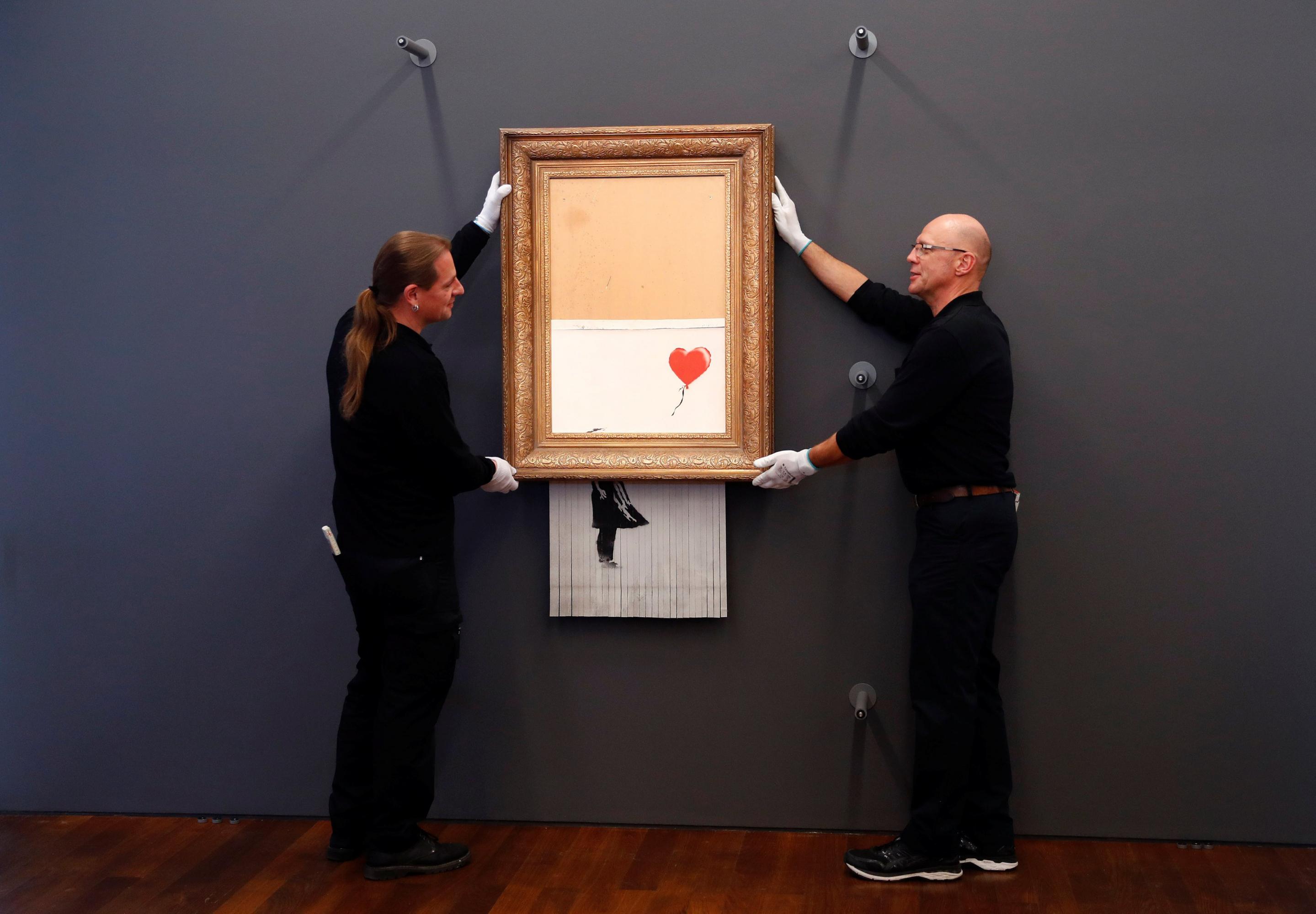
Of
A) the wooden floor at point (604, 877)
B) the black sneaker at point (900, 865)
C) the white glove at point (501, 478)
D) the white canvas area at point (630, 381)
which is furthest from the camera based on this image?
the white canvas area at point (630, 381)

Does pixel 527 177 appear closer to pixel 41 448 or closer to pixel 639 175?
pixel 639 175

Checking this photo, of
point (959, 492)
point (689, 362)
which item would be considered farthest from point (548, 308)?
point (959, 492)

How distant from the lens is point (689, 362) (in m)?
2.42

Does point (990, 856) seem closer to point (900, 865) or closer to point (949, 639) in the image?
point (900, 865)

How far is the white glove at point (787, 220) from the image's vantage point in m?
2.37

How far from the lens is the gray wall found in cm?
235

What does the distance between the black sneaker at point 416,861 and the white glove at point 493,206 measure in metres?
1.48

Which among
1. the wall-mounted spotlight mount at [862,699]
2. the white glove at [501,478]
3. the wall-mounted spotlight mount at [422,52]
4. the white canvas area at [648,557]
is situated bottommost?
the wall-mounted spotlight mount at [862,699]

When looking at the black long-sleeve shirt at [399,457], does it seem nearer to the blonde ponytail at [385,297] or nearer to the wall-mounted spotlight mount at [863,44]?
the blonde ponytail at [385,297]

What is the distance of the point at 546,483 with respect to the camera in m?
2.51

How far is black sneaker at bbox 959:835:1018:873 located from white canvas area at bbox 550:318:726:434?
3.77ft

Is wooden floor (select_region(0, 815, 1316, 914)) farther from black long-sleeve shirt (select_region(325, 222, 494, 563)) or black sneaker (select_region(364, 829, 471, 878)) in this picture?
black long-sleeve shirt (select_region(325, 222, 494, 563))

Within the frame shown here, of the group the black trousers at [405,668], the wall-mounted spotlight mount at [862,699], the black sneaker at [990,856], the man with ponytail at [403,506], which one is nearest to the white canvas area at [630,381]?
the man with ponytail at [403,506]

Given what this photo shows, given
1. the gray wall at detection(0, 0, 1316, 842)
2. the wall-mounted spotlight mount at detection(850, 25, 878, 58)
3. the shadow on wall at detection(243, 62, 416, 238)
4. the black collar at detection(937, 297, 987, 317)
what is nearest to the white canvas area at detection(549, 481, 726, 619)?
the gray wall at detection(0, 0, 1316, 842)
